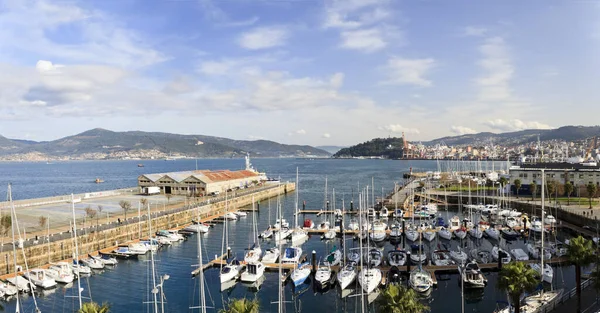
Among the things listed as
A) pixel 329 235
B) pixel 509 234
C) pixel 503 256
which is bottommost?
pixel 509 234

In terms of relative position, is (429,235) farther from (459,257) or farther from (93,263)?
(93,263)

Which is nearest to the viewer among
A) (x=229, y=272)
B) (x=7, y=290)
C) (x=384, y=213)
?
(x=7, y=290)

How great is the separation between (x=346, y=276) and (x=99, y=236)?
83.5ft

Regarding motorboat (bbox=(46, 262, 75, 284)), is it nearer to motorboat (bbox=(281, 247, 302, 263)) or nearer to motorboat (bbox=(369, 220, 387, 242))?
motorboat (bbox=(281, 247, 302, 263))

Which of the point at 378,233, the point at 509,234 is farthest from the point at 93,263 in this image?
the point at 509,234

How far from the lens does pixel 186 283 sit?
3142 centimetres

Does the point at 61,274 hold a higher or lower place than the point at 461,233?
higher

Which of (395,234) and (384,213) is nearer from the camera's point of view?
(395,234)

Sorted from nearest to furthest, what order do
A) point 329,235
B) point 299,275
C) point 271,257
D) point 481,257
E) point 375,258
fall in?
point 299,275, point 375,258, point 481,257, point 271,257, point 329,235

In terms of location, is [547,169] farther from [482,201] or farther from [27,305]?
[27,305]

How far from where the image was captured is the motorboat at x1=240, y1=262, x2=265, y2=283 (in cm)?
3086

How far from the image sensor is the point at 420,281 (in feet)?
92.2

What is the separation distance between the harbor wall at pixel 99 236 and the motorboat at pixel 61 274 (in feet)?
7.39

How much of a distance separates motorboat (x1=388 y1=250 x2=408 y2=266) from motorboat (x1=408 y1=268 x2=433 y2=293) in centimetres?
393
